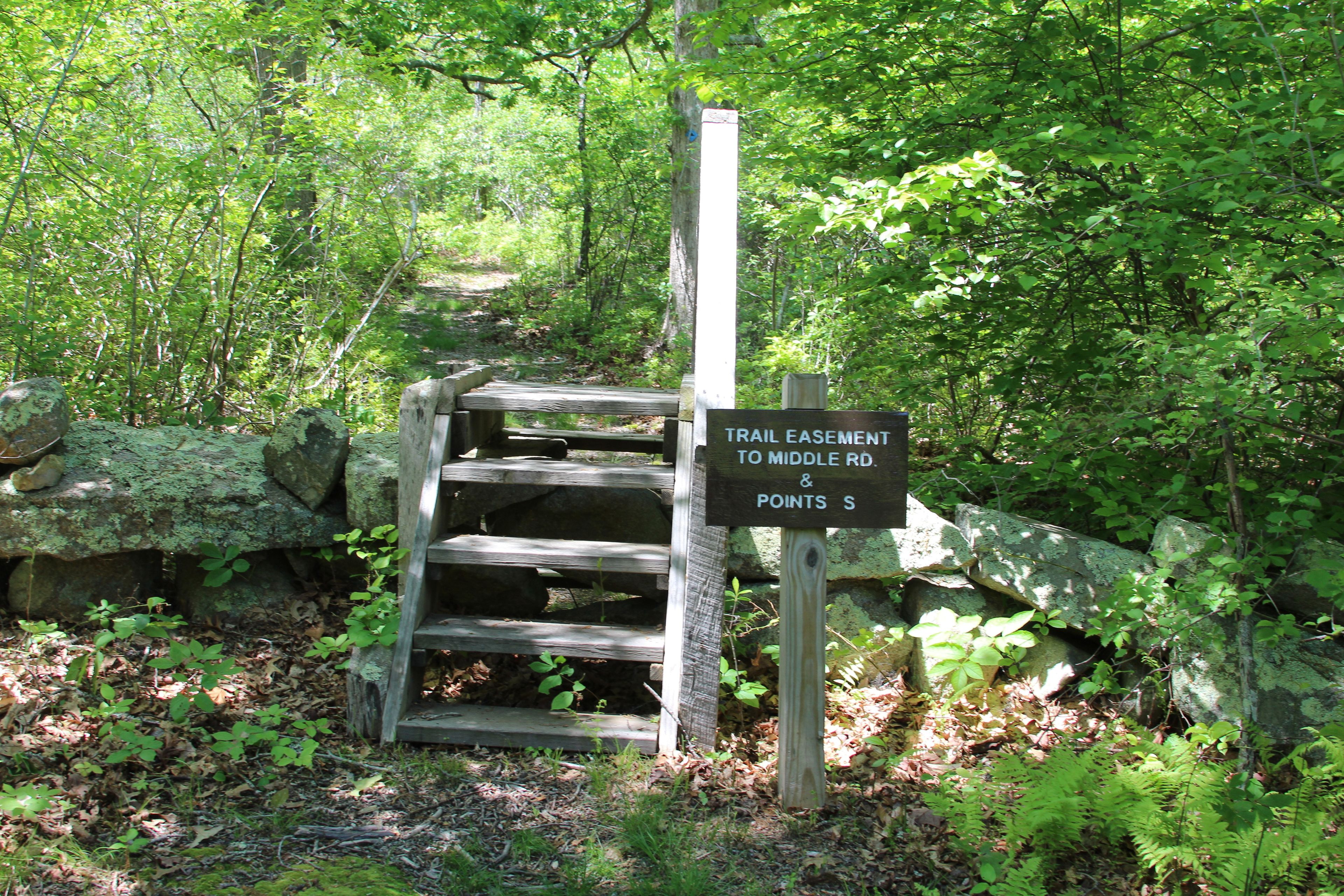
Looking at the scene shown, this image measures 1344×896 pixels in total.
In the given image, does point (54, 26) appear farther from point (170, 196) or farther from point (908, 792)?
point (908, 792)

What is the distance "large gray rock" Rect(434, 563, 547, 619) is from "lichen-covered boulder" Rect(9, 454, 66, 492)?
206 cm

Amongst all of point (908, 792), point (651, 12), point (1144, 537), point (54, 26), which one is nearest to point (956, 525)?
point (1144, 537)

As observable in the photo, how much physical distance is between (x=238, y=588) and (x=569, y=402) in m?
2.23

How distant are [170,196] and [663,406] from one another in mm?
3788

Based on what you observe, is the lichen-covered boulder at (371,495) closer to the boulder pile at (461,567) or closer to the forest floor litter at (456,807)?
the boulder pile at (461,567)

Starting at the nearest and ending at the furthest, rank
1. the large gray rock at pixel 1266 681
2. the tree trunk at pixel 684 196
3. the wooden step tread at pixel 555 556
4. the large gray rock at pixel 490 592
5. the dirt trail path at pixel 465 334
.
Answer: the large gray rock at pixel 1266 681 < the wooden step tread at pixel 555 556 < the large gray rock at pixel 490 592 < the tree trunk at pixel 684 196 < the dirt trail path at pixel 465 334

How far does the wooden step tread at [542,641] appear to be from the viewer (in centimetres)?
392

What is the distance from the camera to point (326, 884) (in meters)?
2.76

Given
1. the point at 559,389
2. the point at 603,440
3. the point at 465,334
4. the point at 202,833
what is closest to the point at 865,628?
the point at 559,389

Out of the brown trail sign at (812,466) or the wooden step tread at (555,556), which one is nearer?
the brown trail sign at (812,466)

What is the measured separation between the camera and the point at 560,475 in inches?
164

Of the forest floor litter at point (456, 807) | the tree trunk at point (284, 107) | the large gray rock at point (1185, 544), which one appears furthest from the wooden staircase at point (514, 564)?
Result: the tree trunk at point (284, 107)

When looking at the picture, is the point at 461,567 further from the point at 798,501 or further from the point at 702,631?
the point at 798,501

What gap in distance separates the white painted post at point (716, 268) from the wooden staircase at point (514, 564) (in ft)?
0.89
